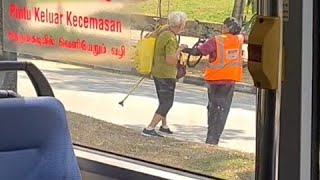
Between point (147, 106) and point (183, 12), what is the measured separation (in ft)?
1.59

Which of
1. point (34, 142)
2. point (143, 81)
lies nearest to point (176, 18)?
point (143, 81)

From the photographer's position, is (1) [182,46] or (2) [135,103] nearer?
(1) [182,46]

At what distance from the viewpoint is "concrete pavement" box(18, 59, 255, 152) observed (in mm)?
2617

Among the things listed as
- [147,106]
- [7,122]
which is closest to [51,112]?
[7,122]

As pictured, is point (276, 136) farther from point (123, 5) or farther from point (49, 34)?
point (49, 34)

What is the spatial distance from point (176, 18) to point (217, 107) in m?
0.39

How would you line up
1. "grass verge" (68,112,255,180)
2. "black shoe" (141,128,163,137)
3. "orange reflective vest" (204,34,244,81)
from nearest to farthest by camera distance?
"orange reflective vest" (204,34,244,81) < "grass verge" (68,112,255,180) < "black shoe" (141,128,163,137)

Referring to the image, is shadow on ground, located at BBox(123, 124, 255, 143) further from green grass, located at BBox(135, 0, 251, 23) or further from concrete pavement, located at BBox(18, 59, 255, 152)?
green grass, located at BBox(135, 0, 251, 23)

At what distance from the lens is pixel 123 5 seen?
3.01m

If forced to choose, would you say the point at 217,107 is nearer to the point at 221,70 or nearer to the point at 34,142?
the point at 221,70

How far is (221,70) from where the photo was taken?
2639 mm

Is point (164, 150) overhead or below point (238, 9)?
below

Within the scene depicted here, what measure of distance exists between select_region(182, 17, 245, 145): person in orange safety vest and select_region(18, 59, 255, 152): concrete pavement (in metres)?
0.03

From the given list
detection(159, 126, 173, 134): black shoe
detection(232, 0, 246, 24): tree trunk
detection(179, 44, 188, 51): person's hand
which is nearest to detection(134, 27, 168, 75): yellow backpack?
detection(179, 44, 188, 51): person's hand
